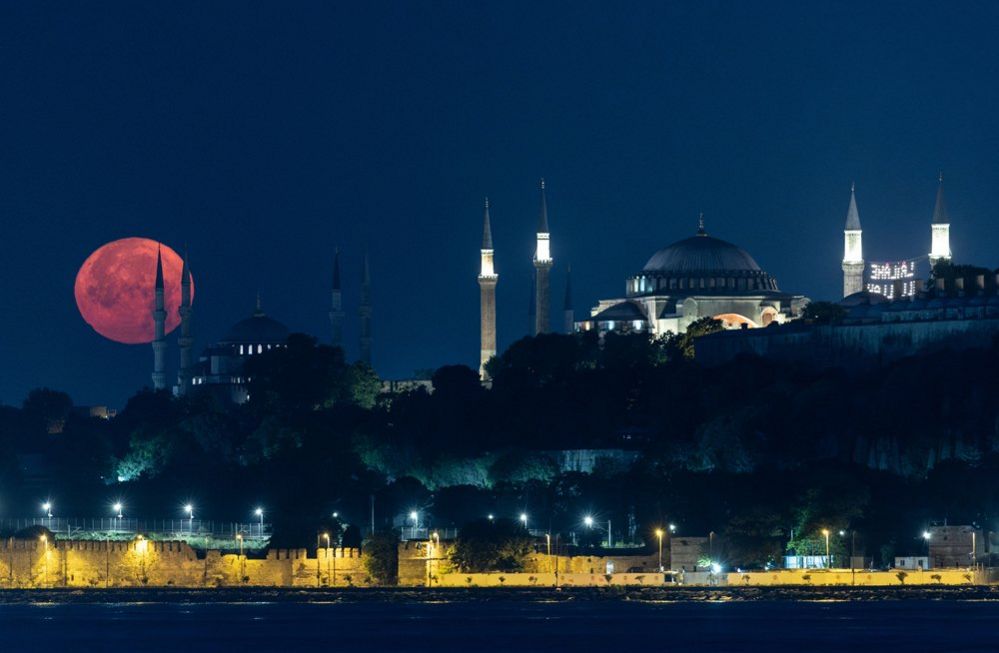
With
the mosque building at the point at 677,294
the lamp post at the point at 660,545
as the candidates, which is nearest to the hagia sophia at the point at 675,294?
the mosque building at the point at 677,294

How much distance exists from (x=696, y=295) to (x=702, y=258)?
3.22 metres

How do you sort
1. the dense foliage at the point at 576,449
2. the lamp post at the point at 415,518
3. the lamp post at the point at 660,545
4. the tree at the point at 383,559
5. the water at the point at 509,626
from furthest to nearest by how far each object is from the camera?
the lamp post at the point at 415,518, the dense foliage at the point at 576,449, the lamp post at the point at 660,545, the tree at the point at 383,559, the water at the point at 509,626

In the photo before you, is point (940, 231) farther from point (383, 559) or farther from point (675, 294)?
point (383, 559)

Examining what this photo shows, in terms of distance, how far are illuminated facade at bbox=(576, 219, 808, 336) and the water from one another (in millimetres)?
57214

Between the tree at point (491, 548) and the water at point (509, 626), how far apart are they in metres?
1.95

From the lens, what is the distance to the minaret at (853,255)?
17250cm

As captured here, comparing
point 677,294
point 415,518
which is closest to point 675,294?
point 677,294

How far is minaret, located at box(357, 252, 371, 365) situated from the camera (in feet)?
578

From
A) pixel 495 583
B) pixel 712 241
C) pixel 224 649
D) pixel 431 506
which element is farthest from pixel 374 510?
pixel 712 241

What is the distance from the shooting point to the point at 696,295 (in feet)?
563

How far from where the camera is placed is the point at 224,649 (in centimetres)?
9712

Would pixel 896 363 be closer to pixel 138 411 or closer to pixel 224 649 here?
pixel 138 411

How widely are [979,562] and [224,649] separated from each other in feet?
95.3

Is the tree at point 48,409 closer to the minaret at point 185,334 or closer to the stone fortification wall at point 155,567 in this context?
the minaret at point 185,334
